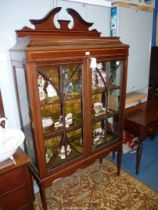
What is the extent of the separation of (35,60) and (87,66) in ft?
1.49

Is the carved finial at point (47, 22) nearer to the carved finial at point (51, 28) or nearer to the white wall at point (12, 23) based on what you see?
the carved finial at point (51, 28)

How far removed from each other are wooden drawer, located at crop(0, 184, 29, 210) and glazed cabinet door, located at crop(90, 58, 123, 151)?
2.49ft

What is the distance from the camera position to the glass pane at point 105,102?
169 centimetres

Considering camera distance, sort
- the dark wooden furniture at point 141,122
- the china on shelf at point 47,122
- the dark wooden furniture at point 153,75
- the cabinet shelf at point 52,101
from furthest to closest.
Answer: the dark wooden furniture at point 153,75
the dark wooden furniture at point 141,122
the china on shelf at point 47,122
the cabinet shelf at point 52,101

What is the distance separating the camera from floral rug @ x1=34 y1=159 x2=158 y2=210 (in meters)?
1.73

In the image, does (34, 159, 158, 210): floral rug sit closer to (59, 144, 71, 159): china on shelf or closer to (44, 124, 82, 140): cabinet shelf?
(59, 144, 71, 159): china on shelf

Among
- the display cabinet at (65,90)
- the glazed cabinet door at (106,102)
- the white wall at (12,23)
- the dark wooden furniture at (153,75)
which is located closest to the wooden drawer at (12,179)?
the display cabinet at (65,90)

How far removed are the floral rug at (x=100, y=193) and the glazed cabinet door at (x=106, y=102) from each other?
53 centimetres

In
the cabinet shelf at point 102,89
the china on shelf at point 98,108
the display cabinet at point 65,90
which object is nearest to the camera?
the display cabinet at point 65,90

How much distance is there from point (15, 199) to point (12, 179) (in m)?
0.20

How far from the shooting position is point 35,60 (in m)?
1.15

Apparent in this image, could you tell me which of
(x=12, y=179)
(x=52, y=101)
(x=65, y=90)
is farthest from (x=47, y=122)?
(x=12, y=179)

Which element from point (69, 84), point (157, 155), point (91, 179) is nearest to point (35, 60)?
point (69, 84)

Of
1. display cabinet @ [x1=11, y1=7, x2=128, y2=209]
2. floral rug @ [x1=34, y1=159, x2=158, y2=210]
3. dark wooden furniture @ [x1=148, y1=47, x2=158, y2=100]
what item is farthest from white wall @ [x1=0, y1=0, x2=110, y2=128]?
dark wooden furniture @ [x1=148, y1=47, x2=158, y2=100]
